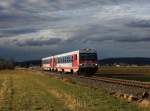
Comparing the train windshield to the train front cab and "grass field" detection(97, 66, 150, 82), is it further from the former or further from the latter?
"grass field" detection(97, 66, 150, 82)

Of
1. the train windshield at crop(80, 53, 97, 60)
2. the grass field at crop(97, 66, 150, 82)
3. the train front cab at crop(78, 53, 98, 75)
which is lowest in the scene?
the grass field at crop(97, 66, 150, 82)

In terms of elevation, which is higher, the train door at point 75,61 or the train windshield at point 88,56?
the train windshield at point 88,56

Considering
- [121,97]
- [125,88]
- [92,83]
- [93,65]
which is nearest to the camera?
[121,97]

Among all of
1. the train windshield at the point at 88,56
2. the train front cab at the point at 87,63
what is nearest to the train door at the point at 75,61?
the train front cab at the point at 87,63

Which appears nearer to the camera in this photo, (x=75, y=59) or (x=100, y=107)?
(x=100, y=107)

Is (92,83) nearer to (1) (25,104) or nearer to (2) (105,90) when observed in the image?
(2) (105,90)

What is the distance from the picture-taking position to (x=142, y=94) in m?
25.3

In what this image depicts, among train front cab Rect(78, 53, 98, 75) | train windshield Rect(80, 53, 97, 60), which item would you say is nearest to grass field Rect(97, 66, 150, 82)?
train front cab Rect(78, 53, 98, 75)

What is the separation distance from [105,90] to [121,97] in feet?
15.6

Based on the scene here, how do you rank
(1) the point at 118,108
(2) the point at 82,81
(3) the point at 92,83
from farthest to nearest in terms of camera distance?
(2) the point at 82,81, (3) the point at 92,83, (1) the point at 118,108

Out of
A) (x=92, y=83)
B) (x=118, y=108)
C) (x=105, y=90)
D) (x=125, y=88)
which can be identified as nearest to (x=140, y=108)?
(x=118, y=108)

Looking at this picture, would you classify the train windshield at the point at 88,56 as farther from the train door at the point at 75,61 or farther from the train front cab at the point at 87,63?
the train door at the point at 75,61

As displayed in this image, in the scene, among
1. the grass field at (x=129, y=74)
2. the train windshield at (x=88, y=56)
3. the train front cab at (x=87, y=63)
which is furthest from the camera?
the grass field at (x=129, y=74)

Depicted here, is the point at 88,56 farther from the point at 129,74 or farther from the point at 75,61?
the point at 129,74
